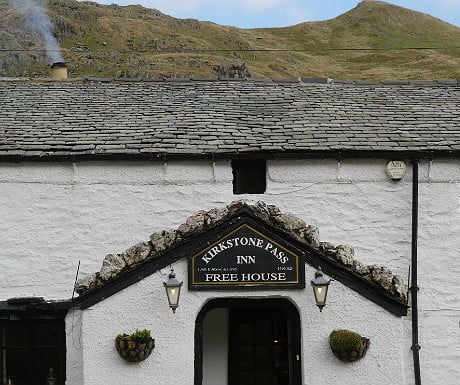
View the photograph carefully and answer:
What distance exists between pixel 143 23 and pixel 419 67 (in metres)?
36.5

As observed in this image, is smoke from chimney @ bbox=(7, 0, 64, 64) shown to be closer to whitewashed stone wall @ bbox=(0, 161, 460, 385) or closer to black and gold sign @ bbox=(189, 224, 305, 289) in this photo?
whitewashed stone wall @ bbox=(0, 161, 460, 385)

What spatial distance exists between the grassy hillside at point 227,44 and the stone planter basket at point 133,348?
128 ft

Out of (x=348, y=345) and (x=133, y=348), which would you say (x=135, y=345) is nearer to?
(x=133, y=348)

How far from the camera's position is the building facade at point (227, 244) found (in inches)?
317

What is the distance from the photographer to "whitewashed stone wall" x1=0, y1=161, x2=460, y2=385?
9242 mm

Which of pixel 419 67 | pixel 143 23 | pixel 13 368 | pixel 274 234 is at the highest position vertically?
pixel 143 23

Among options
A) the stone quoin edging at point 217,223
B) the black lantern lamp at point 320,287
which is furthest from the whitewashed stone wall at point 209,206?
the black lantern lamp at point 320,287

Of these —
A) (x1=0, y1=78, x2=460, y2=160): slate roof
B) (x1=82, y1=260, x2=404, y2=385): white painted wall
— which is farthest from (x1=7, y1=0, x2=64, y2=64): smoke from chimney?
(x1=82, y1=260, x2=404, y2=385): white painted wall

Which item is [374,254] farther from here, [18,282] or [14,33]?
[14,33]

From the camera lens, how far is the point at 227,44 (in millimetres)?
80750

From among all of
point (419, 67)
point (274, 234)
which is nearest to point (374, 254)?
Answer: point (274, 234)

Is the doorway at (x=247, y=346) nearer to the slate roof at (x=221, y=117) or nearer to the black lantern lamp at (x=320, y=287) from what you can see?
the black lantern lamp at (x=320, y=287)

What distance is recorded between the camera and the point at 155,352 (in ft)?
26.1

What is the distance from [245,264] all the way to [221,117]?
3.35 meters
